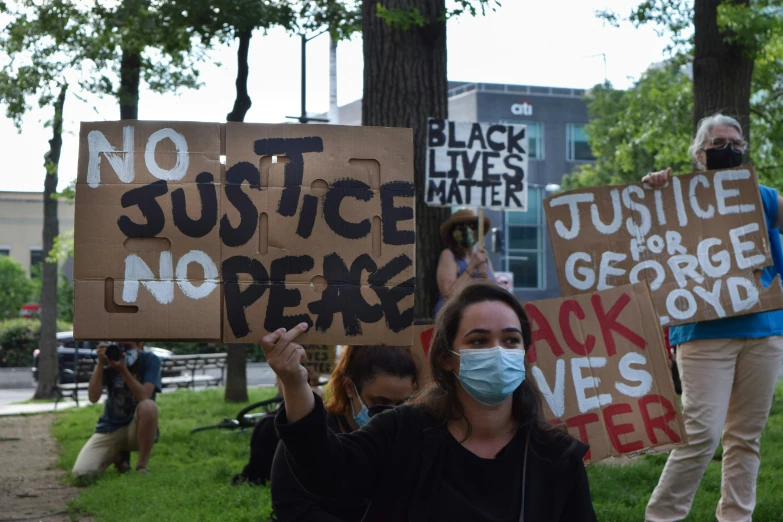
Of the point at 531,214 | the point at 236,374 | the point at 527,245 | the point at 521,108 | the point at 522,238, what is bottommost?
the point at 236,374

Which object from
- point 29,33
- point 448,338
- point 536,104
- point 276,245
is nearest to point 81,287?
point 276,245

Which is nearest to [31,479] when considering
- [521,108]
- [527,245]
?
[527,245]

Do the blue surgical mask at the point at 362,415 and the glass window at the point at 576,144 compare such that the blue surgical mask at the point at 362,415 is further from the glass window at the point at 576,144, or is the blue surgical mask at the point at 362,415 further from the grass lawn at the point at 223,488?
the glass window at the point at 576,144

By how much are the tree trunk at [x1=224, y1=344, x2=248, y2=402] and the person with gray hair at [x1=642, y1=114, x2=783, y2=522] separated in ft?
37.0

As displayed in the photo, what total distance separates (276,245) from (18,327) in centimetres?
3715

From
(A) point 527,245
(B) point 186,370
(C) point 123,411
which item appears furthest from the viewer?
(A) point 527,245

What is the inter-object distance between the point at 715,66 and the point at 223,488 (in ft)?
22.8

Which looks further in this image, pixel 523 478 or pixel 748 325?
pixel 748 325

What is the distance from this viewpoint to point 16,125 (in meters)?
17.7

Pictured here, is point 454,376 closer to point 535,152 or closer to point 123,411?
point 123,411

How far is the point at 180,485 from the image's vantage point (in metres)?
8.39

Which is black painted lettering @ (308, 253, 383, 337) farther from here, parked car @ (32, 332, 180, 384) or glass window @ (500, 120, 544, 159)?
glass window @ (500, 120, 544, 159)

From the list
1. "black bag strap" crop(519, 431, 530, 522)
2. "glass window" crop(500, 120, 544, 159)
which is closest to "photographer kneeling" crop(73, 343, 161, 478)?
"black bag strap" crop(519, 431, 530, 522)

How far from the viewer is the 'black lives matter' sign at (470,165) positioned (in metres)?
7.41
